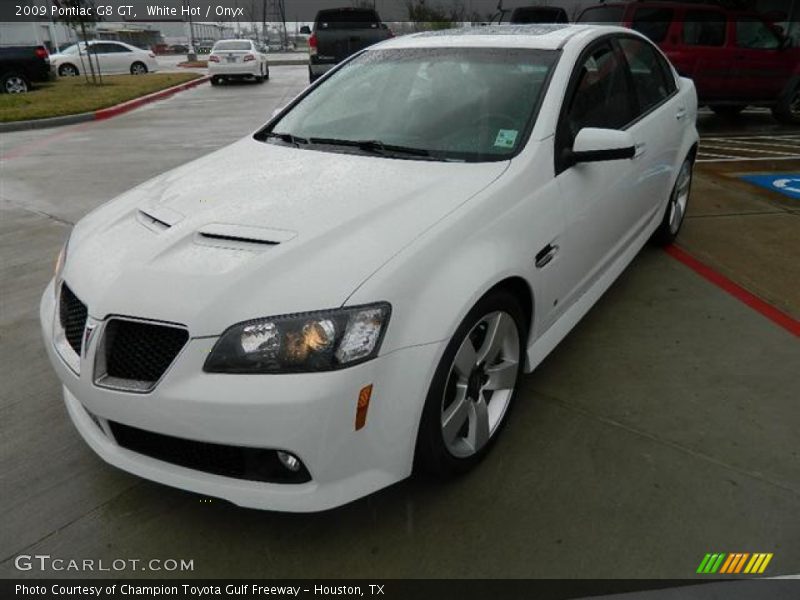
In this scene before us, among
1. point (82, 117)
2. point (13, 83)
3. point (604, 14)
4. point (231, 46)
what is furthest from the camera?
point (231, 46)

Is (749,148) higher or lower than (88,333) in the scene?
lower

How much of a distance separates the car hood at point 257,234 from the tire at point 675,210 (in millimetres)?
2497

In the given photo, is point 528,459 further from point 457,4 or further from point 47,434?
point 457,4

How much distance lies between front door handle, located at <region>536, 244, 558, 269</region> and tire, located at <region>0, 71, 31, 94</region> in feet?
60.8

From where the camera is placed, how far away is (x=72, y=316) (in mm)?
2238

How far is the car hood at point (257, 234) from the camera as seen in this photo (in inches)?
75.2

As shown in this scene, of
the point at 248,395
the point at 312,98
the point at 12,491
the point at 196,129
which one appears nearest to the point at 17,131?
the point at 196,129

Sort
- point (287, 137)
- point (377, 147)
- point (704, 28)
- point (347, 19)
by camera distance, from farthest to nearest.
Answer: point (347, 19) → point (704, 28) → point (287, 137) → point (377, 147)

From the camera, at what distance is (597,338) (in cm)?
346

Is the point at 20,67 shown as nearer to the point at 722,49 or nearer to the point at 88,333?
the point at 722,49

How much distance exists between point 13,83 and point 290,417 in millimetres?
19172

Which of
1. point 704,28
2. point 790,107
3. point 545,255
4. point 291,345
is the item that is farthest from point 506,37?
point 790,107

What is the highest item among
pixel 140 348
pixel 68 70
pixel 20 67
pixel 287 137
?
pixel 287 137

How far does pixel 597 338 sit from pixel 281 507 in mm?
2153
